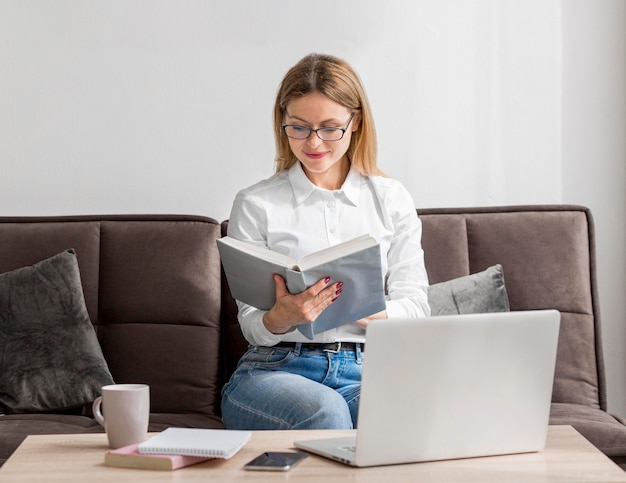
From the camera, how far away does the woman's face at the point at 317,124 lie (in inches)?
77.7

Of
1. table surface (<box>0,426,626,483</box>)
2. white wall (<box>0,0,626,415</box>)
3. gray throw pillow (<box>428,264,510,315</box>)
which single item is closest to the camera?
table surface (<box>0,426,626,483</box>)

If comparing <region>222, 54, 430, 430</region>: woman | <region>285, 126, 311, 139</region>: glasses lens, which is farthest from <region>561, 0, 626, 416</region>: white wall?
<region>285, 126, 311, 139</region>: glasses lens

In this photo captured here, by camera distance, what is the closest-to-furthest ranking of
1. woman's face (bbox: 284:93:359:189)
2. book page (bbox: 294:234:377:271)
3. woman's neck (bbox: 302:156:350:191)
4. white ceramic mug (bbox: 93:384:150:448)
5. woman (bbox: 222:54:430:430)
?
white ceramic mug (bbox: 93:384:150:448), book page (bbox: 294:234:377:271), woman (bbox: 222:54:430:430), woman's face (bbox: 284:93:359:189), woman's neck (bbox: 302:156:350:191)

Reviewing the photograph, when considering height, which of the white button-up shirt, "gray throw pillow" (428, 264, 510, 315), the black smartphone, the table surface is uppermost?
the white button-up shirt

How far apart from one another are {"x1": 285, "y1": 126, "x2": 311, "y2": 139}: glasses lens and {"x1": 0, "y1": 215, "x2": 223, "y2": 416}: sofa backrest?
538mm

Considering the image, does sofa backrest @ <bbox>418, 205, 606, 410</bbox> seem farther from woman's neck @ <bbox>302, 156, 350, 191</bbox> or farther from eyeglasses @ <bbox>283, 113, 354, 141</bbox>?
eyeglasses @ <bbox>283, 113, 354, 141</bbox>

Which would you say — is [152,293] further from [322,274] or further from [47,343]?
[322,274]

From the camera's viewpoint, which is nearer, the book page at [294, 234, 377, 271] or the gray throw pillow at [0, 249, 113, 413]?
the book page at [294, 234, 377, 271]

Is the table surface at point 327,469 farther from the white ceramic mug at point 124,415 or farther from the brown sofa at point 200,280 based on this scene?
the brown sofa at point 200,280

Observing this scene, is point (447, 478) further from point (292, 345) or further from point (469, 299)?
point (469, 299)

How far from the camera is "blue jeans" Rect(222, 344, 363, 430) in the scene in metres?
1.61

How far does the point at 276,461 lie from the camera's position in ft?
3.81

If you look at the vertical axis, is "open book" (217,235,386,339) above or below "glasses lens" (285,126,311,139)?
below

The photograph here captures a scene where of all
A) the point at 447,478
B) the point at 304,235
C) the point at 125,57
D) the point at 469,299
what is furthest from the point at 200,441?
the point at 125,57
